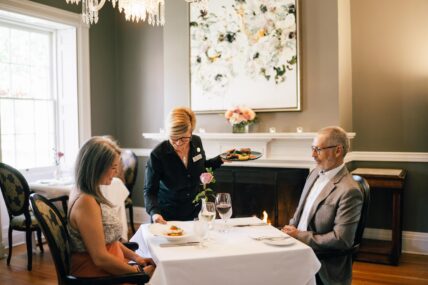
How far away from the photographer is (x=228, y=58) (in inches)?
184

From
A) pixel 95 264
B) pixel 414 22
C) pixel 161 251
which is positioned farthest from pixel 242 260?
pixel 414 22

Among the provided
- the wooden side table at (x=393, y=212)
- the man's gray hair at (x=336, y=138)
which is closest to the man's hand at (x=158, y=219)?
the man's gray hair at (x=336, y=138)

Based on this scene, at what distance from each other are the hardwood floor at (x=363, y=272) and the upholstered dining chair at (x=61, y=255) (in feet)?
6.33

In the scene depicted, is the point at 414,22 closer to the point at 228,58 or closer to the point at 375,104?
the point at 375,104

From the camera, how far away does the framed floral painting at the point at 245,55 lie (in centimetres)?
440

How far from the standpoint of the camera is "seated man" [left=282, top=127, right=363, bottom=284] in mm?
2215

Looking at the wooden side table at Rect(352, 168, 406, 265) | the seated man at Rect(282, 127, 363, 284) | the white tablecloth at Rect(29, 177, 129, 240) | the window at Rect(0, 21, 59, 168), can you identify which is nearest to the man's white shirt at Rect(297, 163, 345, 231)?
the seated man at Rect(282, 127, 363, 284)

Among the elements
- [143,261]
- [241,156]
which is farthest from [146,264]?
[241,156]

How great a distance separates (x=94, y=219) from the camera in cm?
189

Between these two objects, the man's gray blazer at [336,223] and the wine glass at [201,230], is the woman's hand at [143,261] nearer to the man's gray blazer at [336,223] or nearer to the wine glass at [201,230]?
the wine glass at [201,230]

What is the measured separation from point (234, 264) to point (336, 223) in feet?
2.20

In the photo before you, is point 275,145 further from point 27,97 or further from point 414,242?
point 27,97

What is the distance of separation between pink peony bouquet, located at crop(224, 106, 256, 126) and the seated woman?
253 cm

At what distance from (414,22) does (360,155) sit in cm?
145
